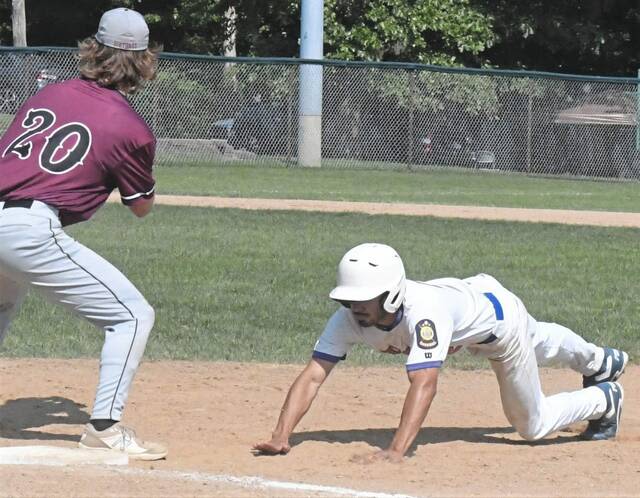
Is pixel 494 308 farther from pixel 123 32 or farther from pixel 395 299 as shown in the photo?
pixel 123 32

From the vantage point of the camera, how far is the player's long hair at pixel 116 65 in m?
5.18

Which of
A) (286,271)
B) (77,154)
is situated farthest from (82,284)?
(286,271)

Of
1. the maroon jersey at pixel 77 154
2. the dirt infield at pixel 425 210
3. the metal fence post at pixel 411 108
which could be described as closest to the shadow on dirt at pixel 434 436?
the maroon jersey at pixel 77 154

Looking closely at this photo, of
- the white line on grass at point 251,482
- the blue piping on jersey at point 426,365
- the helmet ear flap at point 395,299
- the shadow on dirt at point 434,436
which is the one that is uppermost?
the helmet ear flap at point 395,299

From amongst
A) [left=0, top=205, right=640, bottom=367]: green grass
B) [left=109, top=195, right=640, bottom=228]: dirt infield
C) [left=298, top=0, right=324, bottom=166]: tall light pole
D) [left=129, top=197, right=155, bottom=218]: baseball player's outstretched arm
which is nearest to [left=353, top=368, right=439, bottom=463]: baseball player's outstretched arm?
[left=129, top=197, right=155, bottom=218]: baseball player's outstretched arm

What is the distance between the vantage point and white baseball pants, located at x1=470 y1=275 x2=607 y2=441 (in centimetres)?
557

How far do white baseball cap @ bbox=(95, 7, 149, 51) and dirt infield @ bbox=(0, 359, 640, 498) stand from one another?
1759mm

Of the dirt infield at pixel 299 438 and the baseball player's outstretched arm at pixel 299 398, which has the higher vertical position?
the baseball player's outstretched arm at pixel 299 398

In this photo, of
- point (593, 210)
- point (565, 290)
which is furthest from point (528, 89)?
point (565, 290)

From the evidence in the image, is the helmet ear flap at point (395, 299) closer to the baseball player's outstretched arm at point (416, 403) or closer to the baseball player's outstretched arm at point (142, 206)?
the baseball player's outstretched arm at point (416, 403)

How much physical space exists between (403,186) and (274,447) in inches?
668

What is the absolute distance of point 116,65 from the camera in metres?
5.18

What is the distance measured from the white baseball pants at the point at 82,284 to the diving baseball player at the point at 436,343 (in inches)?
28.2

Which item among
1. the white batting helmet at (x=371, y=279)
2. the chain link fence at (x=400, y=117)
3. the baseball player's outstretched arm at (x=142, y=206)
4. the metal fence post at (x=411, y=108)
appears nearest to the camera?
the white batting helmet at (x=371, y=279)
